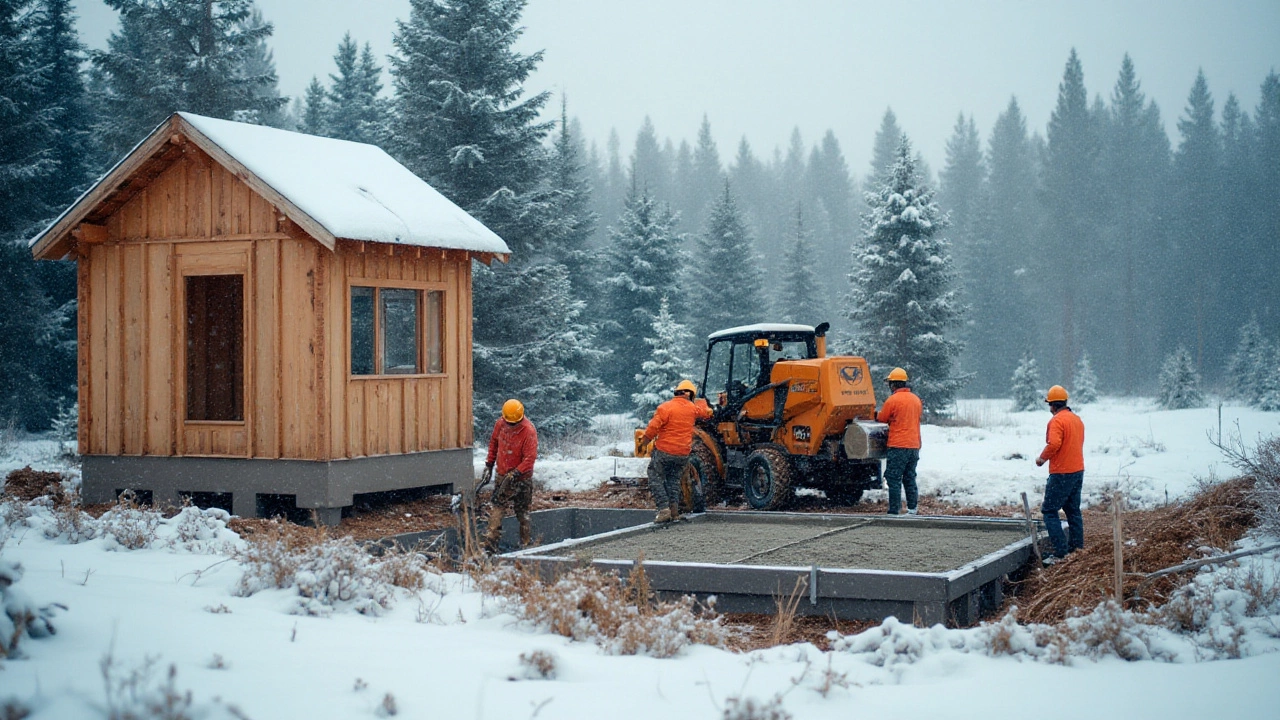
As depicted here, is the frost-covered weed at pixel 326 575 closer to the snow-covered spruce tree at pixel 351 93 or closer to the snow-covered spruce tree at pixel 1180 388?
the snow-covered spruce tree at pixel 351 93

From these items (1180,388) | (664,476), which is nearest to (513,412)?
(664,476)

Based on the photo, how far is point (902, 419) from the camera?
13680 millimetres

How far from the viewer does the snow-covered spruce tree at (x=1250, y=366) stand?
38.7 metres

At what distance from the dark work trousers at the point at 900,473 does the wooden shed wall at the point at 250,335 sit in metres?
5.73

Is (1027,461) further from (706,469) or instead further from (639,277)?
(639,277)

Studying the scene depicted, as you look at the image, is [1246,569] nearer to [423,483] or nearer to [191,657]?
[191,657]

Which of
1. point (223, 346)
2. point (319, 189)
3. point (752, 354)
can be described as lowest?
point (752, 354)

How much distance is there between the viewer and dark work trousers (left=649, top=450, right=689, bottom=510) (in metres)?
13.2

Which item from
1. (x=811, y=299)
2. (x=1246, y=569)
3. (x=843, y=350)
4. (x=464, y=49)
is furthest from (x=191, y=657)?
(x=811, y=299)

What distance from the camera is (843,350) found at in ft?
102

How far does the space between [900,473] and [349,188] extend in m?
7.85

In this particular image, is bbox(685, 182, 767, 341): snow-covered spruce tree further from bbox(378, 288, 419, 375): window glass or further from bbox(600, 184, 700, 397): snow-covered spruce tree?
bbox(378, 288, 419, 375): window glass

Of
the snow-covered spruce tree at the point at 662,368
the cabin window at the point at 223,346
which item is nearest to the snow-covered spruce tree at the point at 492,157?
the snow-covered spruce tree at the point at 662,368

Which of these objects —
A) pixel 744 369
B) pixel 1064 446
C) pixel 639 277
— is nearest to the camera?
pixel 1064 446
